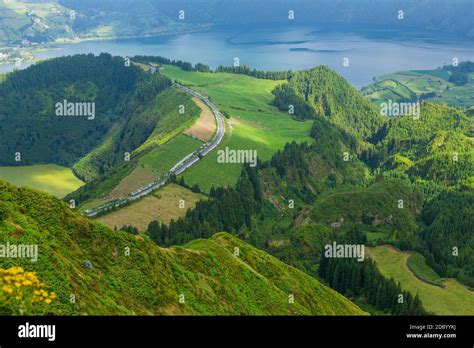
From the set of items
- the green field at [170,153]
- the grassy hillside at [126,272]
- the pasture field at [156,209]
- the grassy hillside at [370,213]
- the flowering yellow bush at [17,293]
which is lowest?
the grassy hillside at [370,213]

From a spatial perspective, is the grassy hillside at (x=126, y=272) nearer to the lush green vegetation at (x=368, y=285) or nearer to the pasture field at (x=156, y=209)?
the lush green vegetation at (x=368, y=285)

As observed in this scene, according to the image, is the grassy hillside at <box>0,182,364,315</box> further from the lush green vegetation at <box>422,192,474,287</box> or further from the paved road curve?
the paved road curve

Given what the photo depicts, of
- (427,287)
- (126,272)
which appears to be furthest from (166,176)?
(126,272)

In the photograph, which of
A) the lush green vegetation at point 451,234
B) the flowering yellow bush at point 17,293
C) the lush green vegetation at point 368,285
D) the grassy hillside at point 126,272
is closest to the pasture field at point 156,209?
the lush green vegetation at point 368,285

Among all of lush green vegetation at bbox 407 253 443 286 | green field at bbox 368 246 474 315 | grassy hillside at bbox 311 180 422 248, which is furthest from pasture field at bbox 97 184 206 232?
lush green vegetation at bbox 407 253 443 286

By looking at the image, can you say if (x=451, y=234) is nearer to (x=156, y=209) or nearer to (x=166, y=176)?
(x=156, y=209)
